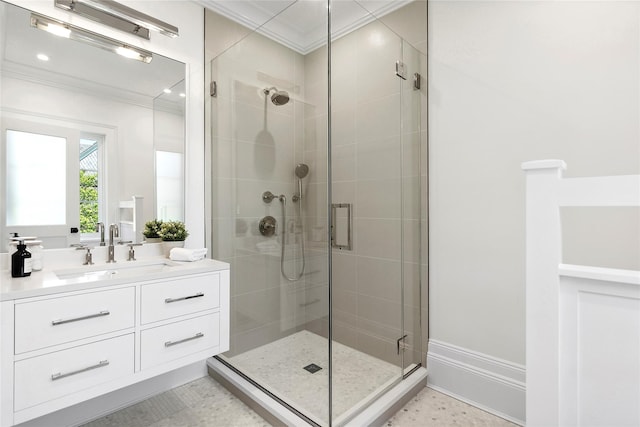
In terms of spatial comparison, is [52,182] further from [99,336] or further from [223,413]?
[223,413]

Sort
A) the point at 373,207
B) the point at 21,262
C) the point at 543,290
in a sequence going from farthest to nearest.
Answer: the point at 373,207 < the point at 21,262 < the point at 543,290

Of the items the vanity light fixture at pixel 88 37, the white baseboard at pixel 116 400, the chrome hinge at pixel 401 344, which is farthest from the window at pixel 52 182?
the chrome hinge at pixel 401 344

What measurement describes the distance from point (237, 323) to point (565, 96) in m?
2.12

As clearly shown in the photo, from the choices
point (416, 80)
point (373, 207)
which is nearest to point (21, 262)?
point (373, 207)

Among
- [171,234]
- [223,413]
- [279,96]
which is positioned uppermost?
[279,96]

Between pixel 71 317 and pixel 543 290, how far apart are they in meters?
1.56

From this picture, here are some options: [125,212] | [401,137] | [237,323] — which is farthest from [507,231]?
[125,212]

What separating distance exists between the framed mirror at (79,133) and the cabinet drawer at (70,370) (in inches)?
26.7

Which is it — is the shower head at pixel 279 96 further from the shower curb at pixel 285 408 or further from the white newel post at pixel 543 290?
the shower curb at pixel 285 408

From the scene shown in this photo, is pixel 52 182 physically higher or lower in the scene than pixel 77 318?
higher

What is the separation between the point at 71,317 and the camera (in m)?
1.18

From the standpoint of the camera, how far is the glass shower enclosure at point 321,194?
1.60 metres

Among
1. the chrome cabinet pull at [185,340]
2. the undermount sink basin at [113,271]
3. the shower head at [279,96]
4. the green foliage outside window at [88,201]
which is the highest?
the shower head at [279,96]

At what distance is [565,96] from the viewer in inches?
59.7
